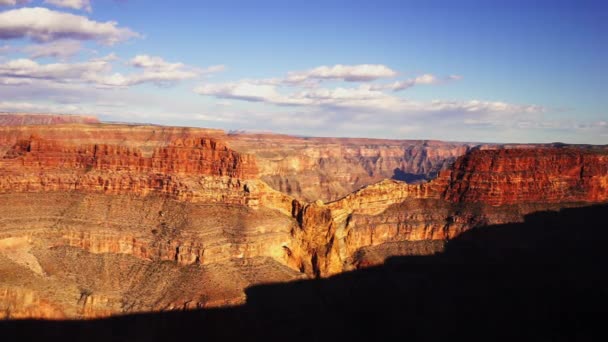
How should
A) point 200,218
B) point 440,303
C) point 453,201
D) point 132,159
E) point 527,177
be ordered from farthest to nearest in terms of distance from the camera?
point 527,177
point 453,201
point 132,159
point 200,218
point 440,303

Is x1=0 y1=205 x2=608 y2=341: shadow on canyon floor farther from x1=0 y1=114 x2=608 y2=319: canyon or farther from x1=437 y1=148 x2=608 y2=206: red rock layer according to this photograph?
x1=437 y1=148 x2=608 y2=206: red rock layer

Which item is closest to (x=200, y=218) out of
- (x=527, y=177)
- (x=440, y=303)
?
(x=440, y=303)

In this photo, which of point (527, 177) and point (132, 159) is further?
point (527, 177)

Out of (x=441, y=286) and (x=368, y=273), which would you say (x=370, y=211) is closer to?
(x=368, y=273)

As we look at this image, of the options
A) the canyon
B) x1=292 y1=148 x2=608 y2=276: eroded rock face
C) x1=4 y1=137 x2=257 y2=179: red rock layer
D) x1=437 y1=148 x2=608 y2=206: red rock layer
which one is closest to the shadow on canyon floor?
the canyon

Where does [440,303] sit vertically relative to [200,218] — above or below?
below

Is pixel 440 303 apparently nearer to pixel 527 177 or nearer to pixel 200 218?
pixel 527 177
